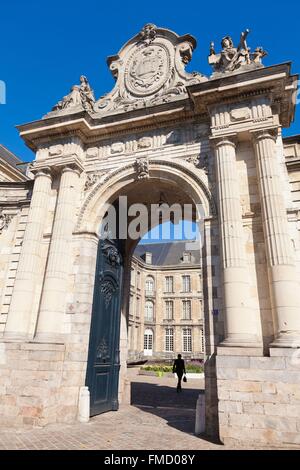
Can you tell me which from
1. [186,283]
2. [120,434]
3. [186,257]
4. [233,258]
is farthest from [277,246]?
[186,257]

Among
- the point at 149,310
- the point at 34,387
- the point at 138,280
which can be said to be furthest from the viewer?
the point at 149,310

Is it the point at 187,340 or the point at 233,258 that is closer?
the point at 233,258

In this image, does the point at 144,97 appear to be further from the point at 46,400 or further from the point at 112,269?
the point at 46,400

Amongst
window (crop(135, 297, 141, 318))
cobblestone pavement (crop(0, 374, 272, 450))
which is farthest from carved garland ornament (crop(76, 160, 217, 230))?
window (crop(135, 297, 141, 318))

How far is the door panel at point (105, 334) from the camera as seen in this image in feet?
24.7

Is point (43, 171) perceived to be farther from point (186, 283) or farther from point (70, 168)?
point (186, 283)

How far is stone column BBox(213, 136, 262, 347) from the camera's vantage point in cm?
571

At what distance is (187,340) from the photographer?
110 ft

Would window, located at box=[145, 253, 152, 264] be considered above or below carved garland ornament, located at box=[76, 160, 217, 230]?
above

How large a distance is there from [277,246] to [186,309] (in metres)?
29.5

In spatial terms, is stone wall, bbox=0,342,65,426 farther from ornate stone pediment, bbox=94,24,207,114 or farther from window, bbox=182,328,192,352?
window, bbox=182,328,192,352

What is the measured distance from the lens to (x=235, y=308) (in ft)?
19.1

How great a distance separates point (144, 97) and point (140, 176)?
2455 mm

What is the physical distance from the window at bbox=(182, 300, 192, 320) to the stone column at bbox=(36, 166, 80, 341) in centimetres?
2795
